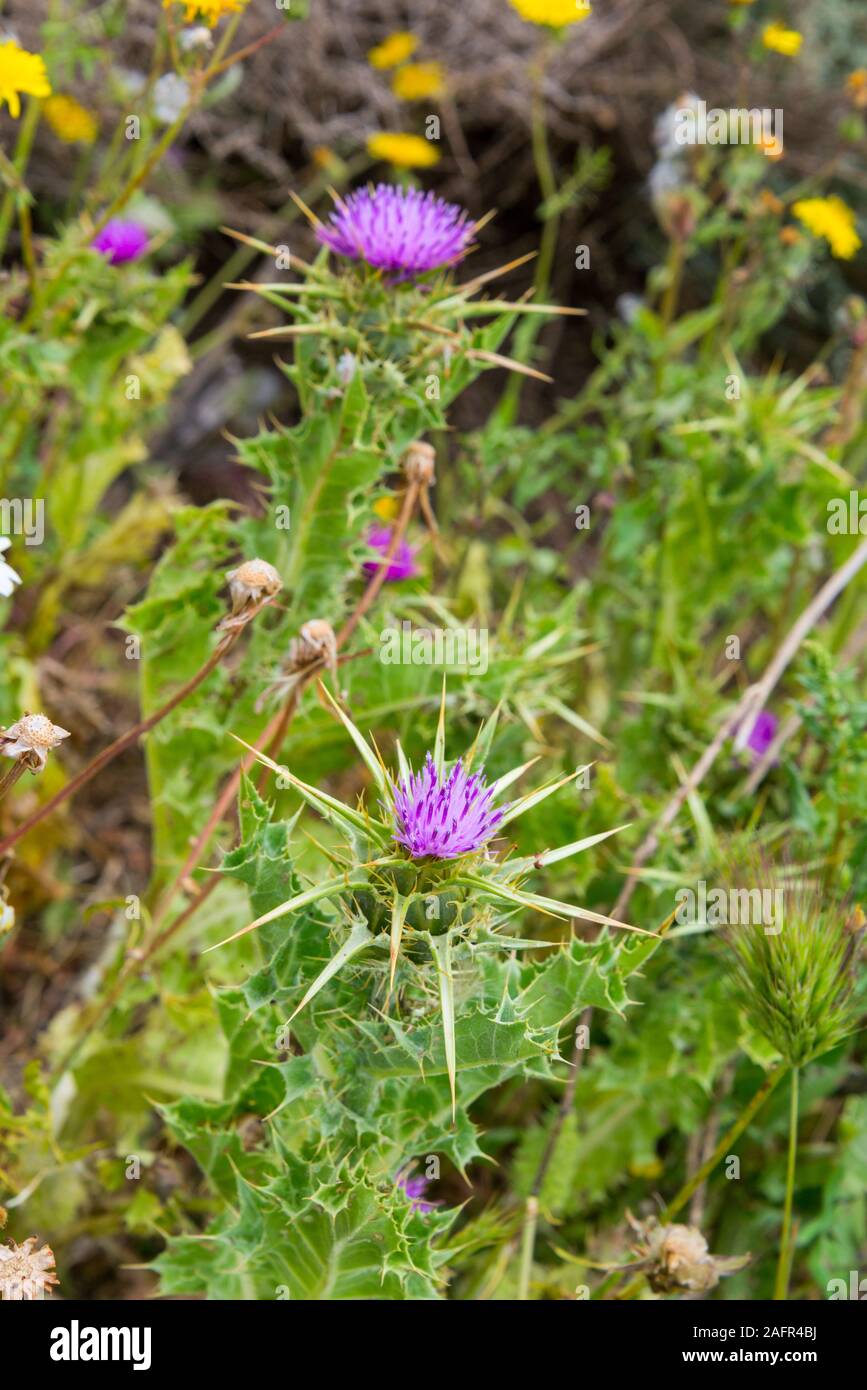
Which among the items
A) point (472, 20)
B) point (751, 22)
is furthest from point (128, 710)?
point (751, 22)

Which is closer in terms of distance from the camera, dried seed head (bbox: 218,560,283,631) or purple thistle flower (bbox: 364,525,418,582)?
dried seed head (bbox: 218,560,283,631)

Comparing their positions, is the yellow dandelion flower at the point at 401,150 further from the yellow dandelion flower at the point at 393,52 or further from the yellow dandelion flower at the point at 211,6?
the yellow dandelion flower at the point at 211,6

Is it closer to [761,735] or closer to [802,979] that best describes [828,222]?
[761,735]

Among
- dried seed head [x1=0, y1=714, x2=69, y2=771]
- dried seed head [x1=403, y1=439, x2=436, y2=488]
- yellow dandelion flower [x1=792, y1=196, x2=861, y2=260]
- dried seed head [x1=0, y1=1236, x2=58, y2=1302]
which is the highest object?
yellow dandelion flower [x1=792, y1=196, x2=861, y2=260]

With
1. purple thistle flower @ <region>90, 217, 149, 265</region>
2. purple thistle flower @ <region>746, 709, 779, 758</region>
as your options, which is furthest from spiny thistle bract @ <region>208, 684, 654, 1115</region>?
purple thistle flower @ <region>90, 217, 149, 265</region>

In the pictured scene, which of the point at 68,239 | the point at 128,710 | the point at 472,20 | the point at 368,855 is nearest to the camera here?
the point at 368,855

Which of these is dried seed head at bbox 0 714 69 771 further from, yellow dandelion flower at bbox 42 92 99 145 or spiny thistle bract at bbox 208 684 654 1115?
yellow dandelion flower at bbox 42 92 99 145
